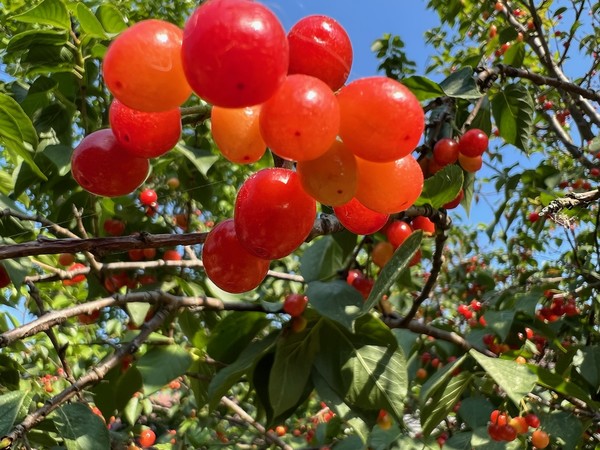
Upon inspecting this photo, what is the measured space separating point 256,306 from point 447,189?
2.53ft

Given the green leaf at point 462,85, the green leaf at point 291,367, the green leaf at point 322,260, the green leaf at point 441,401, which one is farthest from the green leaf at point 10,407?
the green leaf at point 462,85

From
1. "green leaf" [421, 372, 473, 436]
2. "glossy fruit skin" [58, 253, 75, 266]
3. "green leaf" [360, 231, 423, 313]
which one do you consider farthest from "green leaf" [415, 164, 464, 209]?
"glossy fruit skin" [58, 253, 75, 266]

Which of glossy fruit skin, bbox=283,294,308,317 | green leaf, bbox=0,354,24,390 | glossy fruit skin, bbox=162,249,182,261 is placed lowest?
green leaf, bbox=0,354,24,390

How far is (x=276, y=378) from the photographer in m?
1.37

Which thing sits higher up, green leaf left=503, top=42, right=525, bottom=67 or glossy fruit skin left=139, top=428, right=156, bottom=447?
green leaf left=503, top=42, right=525, bottom=67

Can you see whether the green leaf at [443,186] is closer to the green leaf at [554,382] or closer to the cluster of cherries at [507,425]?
the green leaf at [554,382]

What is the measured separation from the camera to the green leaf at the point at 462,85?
3.76ft

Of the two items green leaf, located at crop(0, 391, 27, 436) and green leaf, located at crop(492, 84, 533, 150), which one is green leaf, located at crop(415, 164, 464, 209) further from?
green leaf, located at crop(0, 391, 27, 436)

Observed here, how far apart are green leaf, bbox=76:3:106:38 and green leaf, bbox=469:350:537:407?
1.30 m

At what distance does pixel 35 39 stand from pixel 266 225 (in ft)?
3.64

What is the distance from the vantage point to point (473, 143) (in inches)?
58.0

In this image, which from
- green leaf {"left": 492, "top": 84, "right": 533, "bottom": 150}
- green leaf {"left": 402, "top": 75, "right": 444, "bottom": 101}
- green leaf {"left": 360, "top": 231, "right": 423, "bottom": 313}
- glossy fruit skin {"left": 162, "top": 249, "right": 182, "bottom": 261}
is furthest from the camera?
glossy fruit skin {"left": 162, "top": 249, "right": 182, "bottom": 261}

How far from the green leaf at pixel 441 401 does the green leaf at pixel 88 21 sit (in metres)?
1.39

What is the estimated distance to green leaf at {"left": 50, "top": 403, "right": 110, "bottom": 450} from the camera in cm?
119
